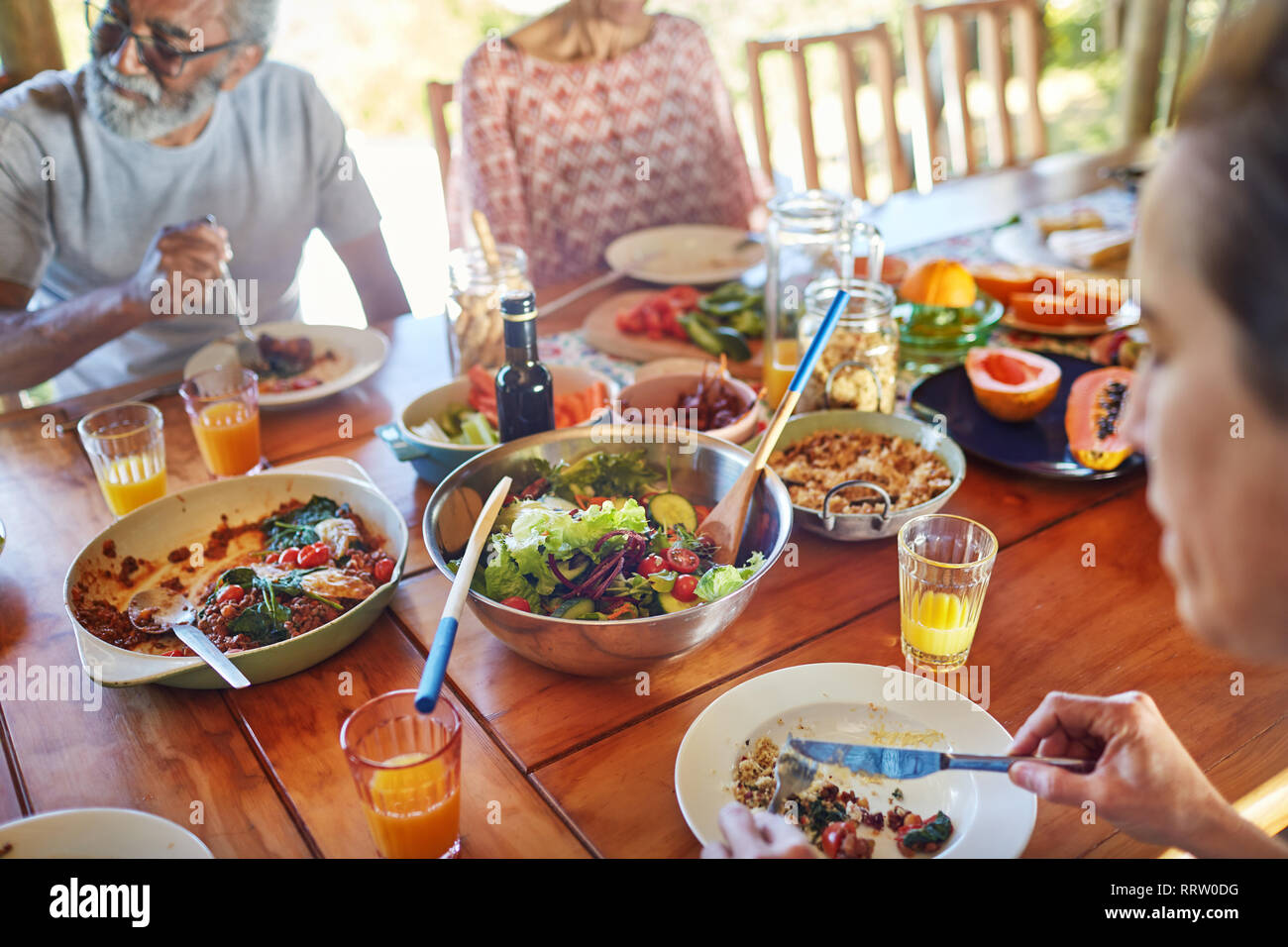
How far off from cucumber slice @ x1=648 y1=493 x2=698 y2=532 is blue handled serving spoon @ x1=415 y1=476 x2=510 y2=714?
21 cm

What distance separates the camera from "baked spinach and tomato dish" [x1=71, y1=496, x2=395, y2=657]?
117 cm

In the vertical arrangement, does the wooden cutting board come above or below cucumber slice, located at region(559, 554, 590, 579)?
above

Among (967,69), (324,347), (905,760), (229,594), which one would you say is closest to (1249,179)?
(905,760)

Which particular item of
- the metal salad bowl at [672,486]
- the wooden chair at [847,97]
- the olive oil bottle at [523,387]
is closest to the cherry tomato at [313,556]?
the metal salad bowl at [672,486]

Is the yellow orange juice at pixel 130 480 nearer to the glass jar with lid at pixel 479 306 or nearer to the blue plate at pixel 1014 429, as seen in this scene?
the glass jar with lid at pixel 479 306

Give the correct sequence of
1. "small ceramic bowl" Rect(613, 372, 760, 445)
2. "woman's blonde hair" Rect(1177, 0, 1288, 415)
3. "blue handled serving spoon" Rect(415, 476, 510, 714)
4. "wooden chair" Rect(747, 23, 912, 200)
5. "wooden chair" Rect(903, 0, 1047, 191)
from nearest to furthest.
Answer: "woman's blonde hair" Rect(1177, 0, 1288, 415)
"blue handled serving spoon" Rect(415, 476, 510, 714)
"small ceramic bowl" Rect(613, 372, 760, 445)
"wooden chair" Rect(747, 23, 912, 200)
"wooden chair" Rect(903, 0, 1047, 191)

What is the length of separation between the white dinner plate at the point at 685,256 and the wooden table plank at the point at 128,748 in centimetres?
153

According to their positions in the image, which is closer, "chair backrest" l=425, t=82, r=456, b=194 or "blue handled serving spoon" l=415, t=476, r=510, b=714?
"blue handled serving spoon" l=415, t=476, r=510, b=714

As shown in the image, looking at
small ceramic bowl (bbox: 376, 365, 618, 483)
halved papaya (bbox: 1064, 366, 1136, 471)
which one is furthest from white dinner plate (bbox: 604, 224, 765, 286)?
halved papaya (bbox: 1064, 366, 1136, 471)

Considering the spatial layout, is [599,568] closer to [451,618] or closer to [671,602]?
[671,602]

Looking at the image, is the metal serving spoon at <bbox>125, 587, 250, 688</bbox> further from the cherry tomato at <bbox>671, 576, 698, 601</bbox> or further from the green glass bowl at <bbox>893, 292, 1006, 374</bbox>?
the green glass bowl at <bbox>893, 292, 1006, 374</bbox>
